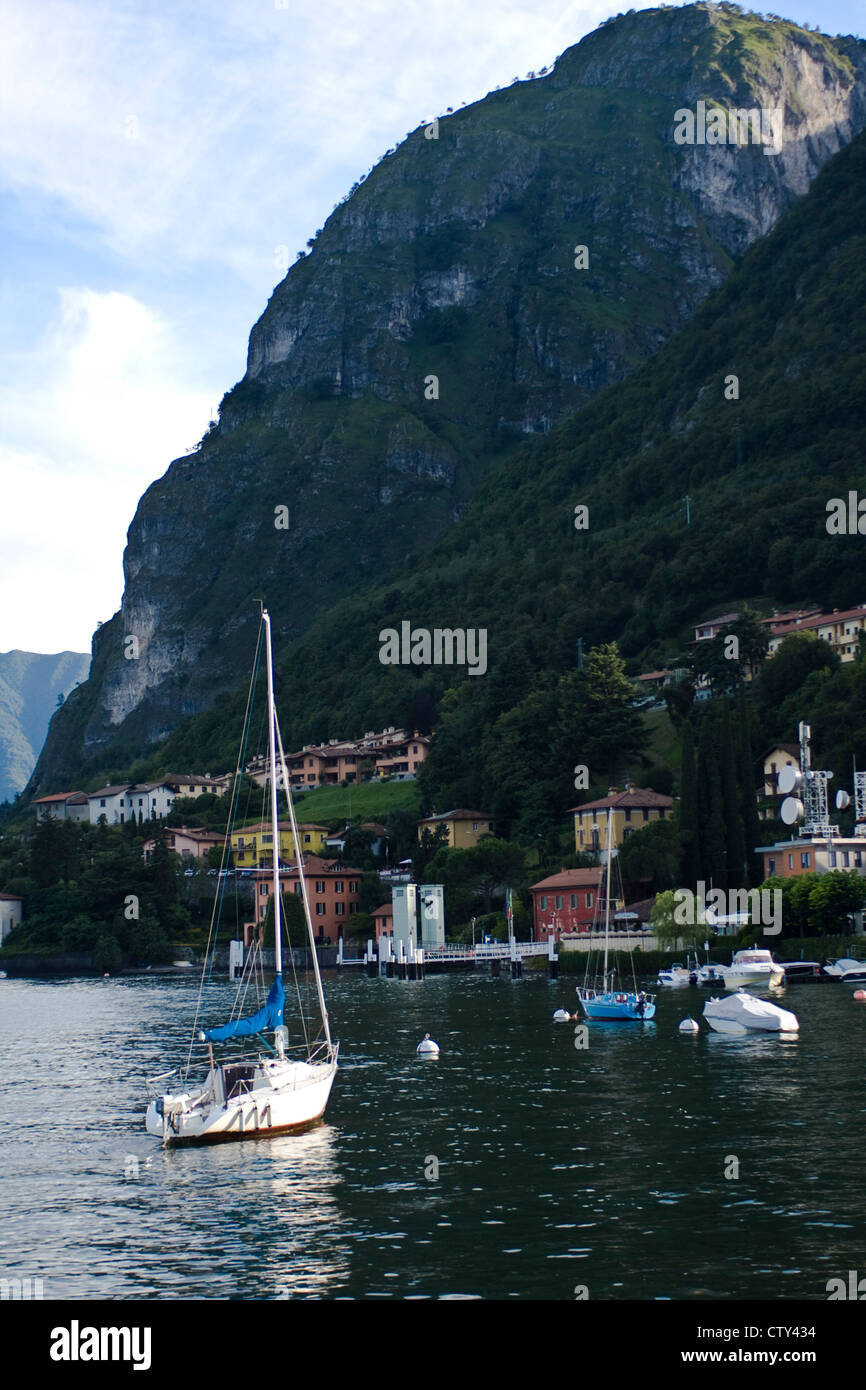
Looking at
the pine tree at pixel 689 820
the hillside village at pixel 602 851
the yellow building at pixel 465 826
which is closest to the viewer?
the hillside village at pixel 602 851

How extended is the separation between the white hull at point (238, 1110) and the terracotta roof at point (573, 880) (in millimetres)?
81154

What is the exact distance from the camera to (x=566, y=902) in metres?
130

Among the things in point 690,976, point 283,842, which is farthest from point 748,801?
point 283,842

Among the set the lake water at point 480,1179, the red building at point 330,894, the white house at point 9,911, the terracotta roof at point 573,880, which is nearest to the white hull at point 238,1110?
the lake water at point 480,1179

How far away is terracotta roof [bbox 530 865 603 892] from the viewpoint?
128m

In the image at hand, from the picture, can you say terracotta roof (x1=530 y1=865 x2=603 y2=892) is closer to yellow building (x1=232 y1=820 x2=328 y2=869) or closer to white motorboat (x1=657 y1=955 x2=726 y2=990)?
white motorboat (x1=657 y1=955 x2=726 y2=990)

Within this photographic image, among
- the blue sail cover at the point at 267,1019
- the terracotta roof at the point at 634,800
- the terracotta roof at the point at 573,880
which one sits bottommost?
the blue sail cover at the point at 267,1019

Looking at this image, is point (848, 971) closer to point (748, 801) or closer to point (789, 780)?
point (789, 780)

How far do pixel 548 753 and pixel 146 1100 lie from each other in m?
111

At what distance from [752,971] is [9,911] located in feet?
374

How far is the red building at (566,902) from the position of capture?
417 ft

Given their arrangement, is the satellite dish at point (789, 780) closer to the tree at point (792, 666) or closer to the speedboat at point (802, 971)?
the speedboat at point (802, 971)
